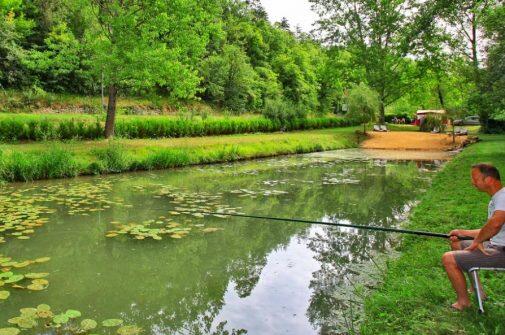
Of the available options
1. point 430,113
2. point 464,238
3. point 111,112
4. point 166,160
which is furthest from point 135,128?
point 430,113

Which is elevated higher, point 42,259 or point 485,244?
point 485,244

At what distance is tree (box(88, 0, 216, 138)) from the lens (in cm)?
1525

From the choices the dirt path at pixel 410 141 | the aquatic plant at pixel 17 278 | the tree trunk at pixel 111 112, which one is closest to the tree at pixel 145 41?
the tree trunk at pixel 111 112

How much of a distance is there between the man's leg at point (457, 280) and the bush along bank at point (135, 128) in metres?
13.9

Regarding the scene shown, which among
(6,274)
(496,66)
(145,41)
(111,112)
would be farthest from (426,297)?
(111,112)

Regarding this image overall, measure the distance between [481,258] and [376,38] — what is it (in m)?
34.6

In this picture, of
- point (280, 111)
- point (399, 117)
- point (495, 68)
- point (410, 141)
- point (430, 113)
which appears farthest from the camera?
point (399, 117)

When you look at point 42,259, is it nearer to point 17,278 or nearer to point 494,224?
point 17,278

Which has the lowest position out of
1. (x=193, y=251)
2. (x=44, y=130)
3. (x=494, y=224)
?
(x=193, y=251)

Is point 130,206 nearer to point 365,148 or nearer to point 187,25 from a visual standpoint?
point 187,25

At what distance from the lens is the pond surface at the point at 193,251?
4438 millimetres

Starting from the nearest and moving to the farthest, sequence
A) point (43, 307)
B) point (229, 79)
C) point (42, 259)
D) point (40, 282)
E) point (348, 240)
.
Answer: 1. point (43, 307)
2. point (40, 282)
3. point (42, 259)
4. point (348, 240)
5. point (229, 79)

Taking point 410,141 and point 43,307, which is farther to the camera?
point 410,141

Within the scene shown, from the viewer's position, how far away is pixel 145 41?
51.0 ft
